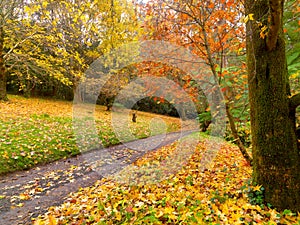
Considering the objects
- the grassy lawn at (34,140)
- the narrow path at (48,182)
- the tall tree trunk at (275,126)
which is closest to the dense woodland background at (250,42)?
the tall tree trunk at (275,126)

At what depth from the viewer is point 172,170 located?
4.81 m

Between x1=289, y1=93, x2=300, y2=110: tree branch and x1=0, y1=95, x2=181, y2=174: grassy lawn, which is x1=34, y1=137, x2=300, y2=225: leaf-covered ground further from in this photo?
x1=0, y1=95, x2=181, y2=174: grassy lawn

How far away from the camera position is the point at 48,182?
4590 mm

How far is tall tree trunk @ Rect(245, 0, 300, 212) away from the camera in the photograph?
8.66ft

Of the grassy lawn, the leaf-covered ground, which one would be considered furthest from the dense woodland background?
the grassy lawn

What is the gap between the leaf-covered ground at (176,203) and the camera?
2.54m

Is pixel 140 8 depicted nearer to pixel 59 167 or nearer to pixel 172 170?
pixel 172 170

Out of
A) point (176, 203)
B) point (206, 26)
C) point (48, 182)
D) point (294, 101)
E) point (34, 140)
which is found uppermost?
point (206, 26)

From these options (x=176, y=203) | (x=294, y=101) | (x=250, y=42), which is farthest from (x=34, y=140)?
(x=294, y=101)

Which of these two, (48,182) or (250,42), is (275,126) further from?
(48,182)

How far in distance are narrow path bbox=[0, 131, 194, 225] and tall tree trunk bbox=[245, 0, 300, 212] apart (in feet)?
11.9

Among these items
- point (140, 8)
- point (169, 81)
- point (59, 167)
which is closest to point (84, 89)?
point (169, 81)

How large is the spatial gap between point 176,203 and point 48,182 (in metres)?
3.23

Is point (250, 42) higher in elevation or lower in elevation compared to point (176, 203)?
higher
